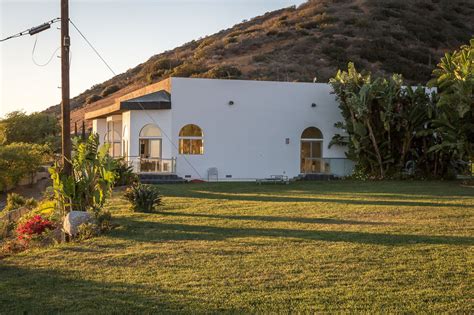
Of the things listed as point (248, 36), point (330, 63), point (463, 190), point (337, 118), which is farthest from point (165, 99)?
point (248, 36)

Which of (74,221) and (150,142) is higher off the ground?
(150,142)

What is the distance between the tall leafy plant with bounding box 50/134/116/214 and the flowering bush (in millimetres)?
873

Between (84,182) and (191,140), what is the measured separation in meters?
12.7

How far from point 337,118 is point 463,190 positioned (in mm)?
9550

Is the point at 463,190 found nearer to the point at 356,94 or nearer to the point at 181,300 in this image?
the point at 356,94

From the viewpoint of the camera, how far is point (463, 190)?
2116cm

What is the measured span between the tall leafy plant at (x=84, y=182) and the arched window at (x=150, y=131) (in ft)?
41.2

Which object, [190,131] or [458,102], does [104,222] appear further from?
→ [458,102]

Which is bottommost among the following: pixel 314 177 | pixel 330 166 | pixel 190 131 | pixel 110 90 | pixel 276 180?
pixel 276 180

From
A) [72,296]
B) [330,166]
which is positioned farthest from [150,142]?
[72,296]

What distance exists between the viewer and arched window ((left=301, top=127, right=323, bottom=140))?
2925 cm

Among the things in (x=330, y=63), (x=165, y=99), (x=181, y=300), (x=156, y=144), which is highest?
(x=330, y=63)

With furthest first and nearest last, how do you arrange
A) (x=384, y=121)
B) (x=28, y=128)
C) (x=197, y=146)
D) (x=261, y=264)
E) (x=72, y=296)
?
(x=28, y=128) → (x=197, y=146) → (x=384, y=121) → (x=261, y=264) → (x=72, y=296)

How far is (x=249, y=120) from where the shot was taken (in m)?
28.2
